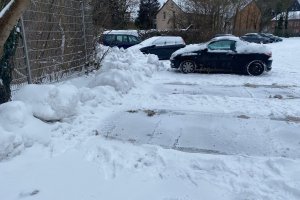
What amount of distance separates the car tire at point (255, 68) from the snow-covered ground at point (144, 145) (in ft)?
16.8

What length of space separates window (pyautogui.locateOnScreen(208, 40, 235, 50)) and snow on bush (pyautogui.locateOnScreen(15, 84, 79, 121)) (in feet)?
27.7

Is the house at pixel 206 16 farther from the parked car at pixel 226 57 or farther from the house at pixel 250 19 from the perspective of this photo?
the parked car at pixel 226 57

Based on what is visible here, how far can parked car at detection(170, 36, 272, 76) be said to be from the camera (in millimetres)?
13719

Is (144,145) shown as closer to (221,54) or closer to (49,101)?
(49,101)

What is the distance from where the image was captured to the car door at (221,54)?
13883 mm

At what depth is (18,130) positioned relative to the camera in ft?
17.0

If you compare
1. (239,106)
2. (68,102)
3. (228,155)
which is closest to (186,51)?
(239,106)

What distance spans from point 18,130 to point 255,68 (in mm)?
10351

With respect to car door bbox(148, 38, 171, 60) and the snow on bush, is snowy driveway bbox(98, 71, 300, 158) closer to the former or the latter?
the snow on bush

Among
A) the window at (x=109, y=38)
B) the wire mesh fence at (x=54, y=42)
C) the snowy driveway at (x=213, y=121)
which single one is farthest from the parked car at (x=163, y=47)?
the snowy driveway at (x=213, y=121)

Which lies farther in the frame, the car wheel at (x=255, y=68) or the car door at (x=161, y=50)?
the car door at (x=161, y=50)

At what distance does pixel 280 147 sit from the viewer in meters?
5.58

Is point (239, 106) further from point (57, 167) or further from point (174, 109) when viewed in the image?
point (57, 167)

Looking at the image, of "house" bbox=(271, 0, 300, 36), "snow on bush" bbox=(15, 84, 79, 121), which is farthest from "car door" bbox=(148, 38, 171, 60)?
"house" bbox=(271, 0, 300, 36)
